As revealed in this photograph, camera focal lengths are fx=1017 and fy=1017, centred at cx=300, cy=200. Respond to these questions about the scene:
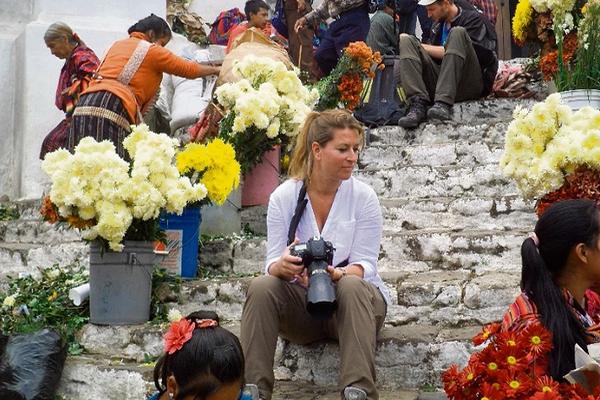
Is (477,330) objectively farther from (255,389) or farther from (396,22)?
(396,22)

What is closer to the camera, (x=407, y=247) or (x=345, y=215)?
(x=345, y=215)

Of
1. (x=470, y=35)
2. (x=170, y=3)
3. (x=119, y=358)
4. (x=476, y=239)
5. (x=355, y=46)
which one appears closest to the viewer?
A: (x=119, y=358)

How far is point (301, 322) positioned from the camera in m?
4.38

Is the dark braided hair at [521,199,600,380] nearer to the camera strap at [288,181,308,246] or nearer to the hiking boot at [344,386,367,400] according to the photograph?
the hiking boot at [344,386,367,400]

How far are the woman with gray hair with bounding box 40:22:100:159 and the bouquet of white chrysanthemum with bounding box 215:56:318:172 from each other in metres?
1.85

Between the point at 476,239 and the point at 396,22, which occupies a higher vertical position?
the point at 396,22

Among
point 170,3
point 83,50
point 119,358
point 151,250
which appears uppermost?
point 170,3

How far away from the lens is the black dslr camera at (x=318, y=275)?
401 centimetres

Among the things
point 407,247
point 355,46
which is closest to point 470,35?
point 355,46

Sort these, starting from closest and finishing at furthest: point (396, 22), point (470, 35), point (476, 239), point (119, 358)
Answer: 1. point (119, 358)
2. point (476, 239)
3. point (470, 35)
4. point (396, 22)

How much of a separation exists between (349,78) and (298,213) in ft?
10.4

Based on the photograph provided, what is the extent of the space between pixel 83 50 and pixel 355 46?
2.25 metres

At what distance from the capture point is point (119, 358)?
16.7ft

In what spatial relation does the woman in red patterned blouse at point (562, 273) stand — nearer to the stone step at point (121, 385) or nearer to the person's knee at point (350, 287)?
the person's knee at point (350, 287)
